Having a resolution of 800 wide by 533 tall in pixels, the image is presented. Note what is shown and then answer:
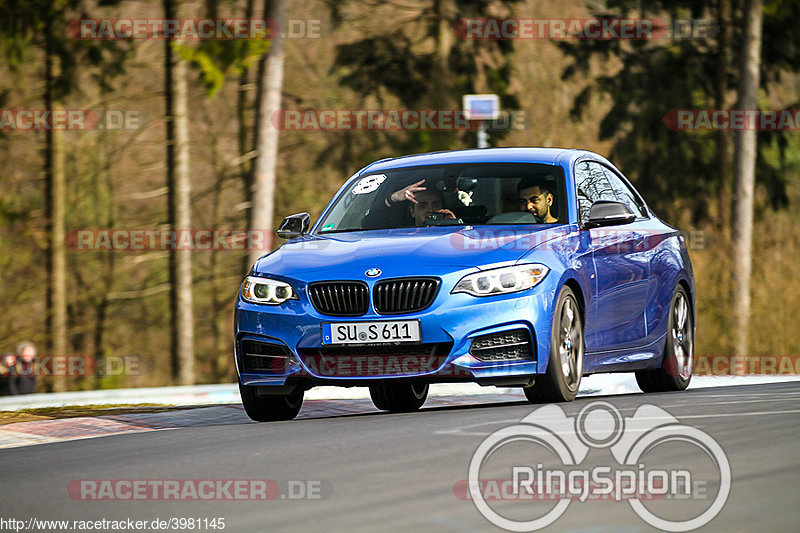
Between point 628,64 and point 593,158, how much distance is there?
74.4 feet

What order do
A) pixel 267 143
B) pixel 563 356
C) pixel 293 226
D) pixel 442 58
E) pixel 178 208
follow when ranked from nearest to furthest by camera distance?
pixel 563 356 → pixel 293 226 → pixel 267 143 → pixel 178 208 → pixel 442 58

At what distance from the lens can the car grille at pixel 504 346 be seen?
9.10 metres

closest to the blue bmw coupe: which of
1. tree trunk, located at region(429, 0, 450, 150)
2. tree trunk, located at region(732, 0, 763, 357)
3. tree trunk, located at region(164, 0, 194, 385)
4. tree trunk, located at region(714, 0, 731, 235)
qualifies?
tree trunk, located at region(732, 0, 763, 357)

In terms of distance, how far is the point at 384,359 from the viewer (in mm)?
9180

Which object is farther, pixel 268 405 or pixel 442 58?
pixel 442 58

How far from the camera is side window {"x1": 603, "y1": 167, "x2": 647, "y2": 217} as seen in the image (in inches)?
460

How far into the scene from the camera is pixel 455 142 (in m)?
32.0

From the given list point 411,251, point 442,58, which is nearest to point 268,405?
point 411,251

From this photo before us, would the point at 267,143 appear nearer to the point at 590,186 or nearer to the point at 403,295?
the point at 590,186

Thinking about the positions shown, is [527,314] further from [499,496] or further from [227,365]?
[227,365]

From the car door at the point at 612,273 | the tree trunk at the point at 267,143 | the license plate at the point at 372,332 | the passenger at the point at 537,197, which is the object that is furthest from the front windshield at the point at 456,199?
the tree trunk at the point at 267,143

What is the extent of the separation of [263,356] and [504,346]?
168cm

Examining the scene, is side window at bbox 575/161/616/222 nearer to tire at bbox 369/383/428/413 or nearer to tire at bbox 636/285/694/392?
tire at bbox 636/285/694/392

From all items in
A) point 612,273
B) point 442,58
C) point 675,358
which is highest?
point 442,58
